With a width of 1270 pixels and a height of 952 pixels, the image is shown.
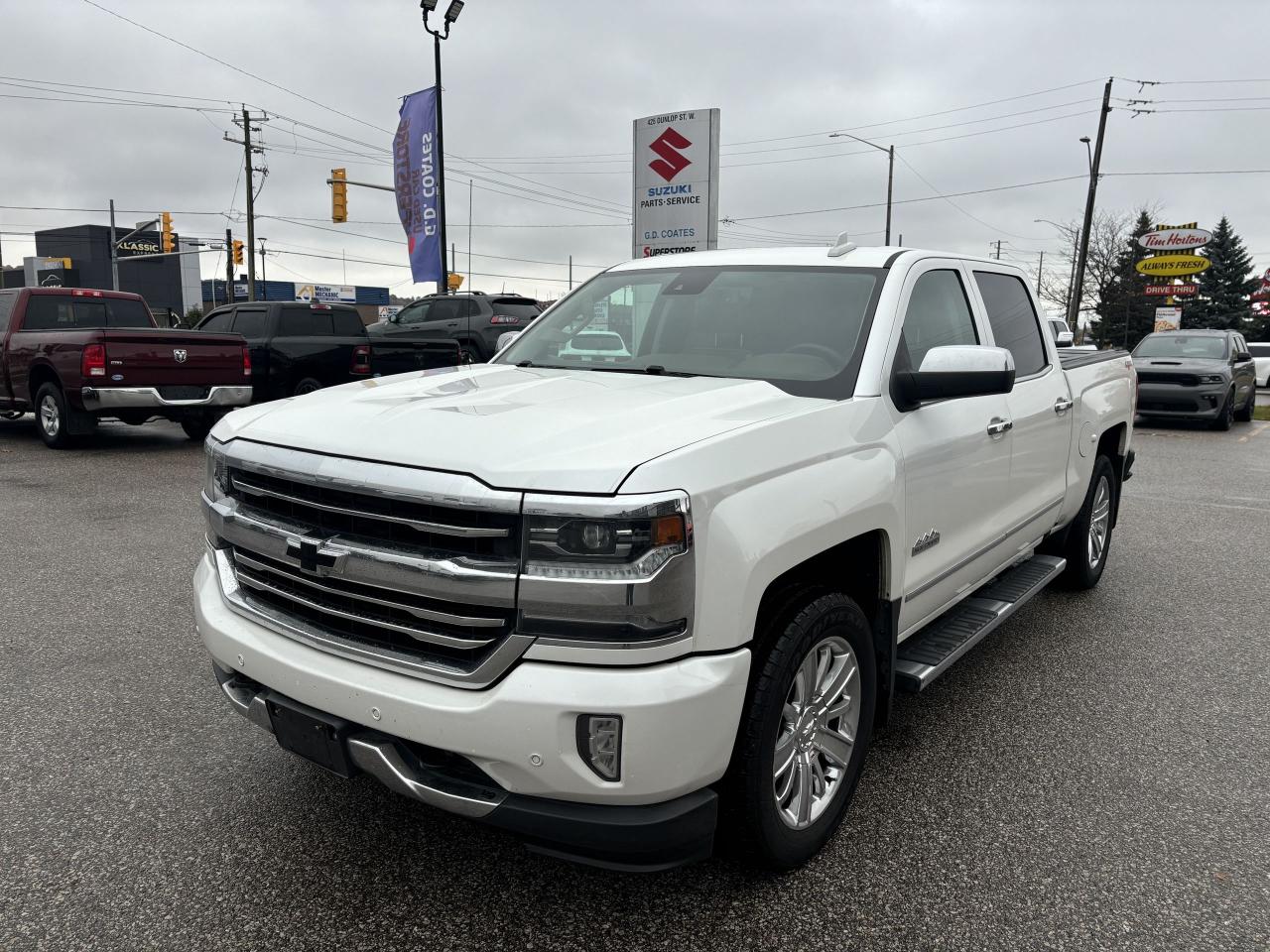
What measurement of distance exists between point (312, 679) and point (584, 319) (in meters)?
2.24

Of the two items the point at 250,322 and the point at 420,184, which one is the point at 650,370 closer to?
the point at 250,322

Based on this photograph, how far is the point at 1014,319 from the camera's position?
4.63 metres

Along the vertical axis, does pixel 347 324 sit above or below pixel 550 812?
above

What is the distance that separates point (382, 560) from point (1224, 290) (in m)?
71.6

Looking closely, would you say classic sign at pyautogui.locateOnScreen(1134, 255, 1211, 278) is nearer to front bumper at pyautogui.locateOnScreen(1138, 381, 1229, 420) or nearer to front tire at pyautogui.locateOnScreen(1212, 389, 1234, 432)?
front tire at pyautogui.locateOnScreen(1212, 389, 1234, 432)

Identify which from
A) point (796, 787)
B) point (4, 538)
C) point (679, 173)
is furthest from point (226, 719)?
point (679, 173)

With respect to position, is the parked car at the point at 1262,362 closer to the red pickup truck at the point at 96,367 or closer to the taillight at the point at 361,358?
the taillight at the point at 361,358

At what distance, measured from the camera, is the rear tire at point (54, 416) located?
11.2 metres

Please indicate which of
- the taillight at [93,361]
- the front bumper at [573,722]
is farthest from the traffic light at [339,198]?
the front bumper at [573,722]

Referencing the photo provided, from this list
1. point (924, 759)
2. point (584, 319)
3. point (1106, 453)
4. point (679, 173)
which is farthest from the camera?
point (679, 173)

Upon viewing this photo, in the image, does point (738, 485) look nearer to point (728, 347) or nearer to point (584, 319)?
point (728, 347)

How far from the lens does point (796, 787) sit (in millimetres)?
2771

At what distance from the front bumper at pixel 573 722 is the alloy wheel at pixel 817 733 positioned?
0.39 m

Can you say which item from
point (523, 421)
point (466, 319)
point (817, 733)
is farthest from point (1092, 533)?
point (466, 319)
